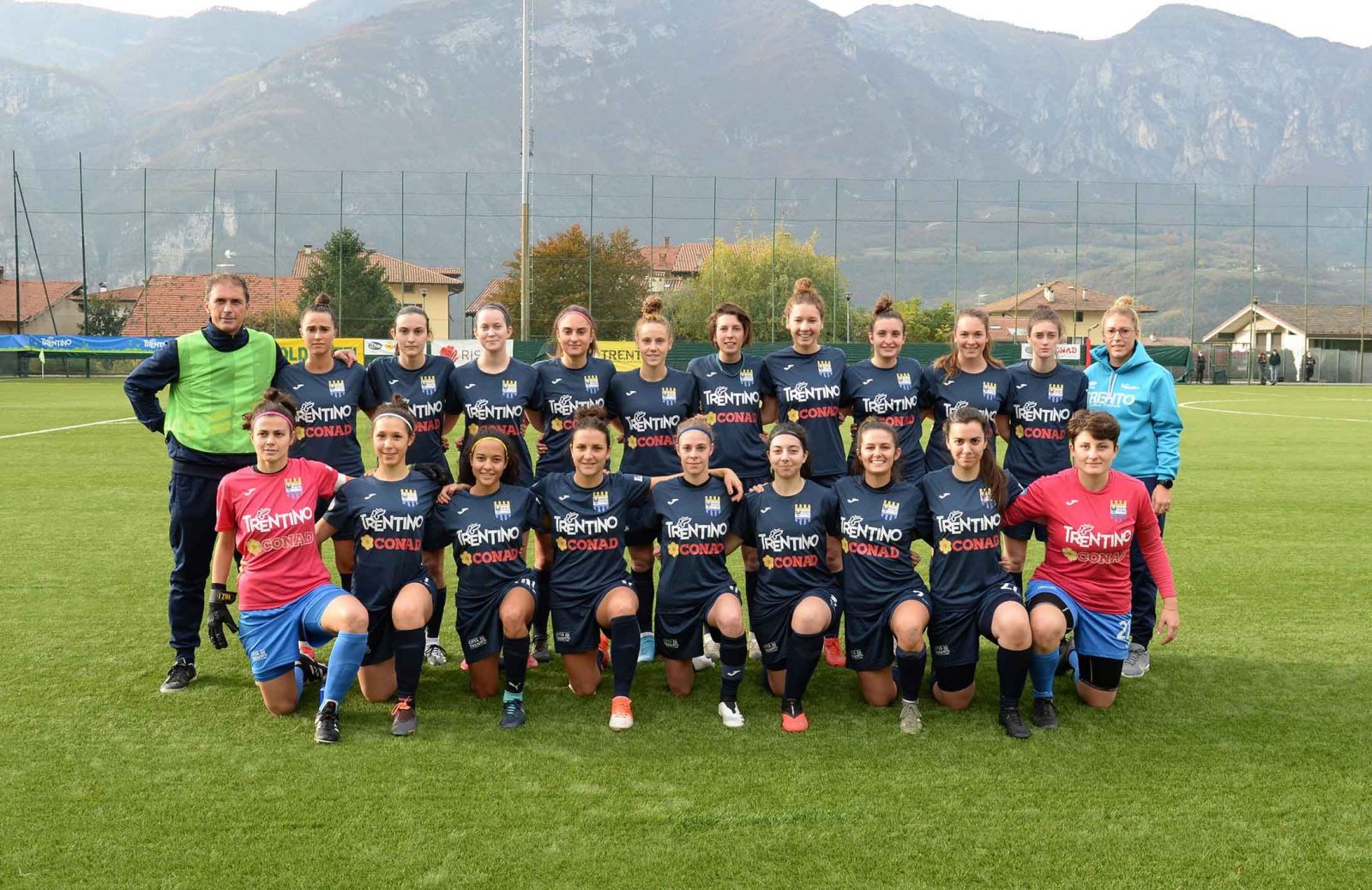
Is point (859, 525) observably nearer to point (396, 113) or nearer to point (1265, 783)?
point (1265, 783)

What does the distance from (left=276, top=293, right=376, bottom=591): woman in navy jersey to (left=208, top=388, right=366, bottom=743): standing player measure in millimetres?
459

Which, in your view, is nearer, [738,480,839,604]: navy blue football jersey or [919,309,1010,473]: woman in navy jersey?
[738,480,839,604]: navy blue football jersey

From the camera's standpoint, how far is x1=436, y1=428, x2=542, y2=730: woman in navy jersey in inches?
167

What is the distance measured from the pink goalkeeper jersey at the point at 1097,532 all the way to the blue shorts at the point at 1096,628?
3 cm

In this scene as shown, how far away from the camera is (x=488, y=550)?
428cm

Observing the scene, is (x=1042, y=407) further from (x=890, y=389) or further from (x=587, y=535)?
(x=587, y=535)

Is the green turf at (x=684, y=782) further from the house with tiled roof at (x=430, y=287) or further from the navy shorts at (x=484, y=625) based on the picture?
the house with tiled roof at (x=430, y=287)

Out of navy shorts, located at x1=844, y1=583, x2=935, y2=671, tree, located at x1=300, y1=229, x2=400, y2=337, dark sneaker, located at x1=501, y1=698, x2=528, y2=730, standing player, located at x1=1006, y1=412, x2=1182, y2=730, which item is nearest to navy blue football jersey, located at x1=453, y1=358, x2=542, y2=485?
dark sneaker, located at x1=501, y1=698, x2=528, y2=730

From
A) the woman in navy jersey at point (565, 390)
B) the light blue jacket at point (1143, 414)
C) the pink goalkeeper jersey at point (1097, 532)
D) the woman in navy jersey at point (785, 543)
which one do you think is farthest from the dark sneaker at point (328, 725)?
the light blue jacket at point (1143, 414)

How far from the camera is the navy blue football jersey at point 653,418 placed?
194 inches

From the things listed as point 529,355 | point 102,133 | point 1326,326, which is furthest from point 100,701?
point 102,133

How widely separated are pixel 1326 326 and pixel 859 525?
51061 mm

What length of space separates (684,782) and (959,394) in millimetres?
2373

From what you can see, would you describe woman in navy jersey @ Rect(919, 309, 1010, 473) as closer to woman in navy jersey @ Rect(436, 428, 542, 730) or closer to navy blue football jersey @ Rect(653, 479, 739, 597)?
navy blue football jersey @ Rect(653, 479, 739, 597)
